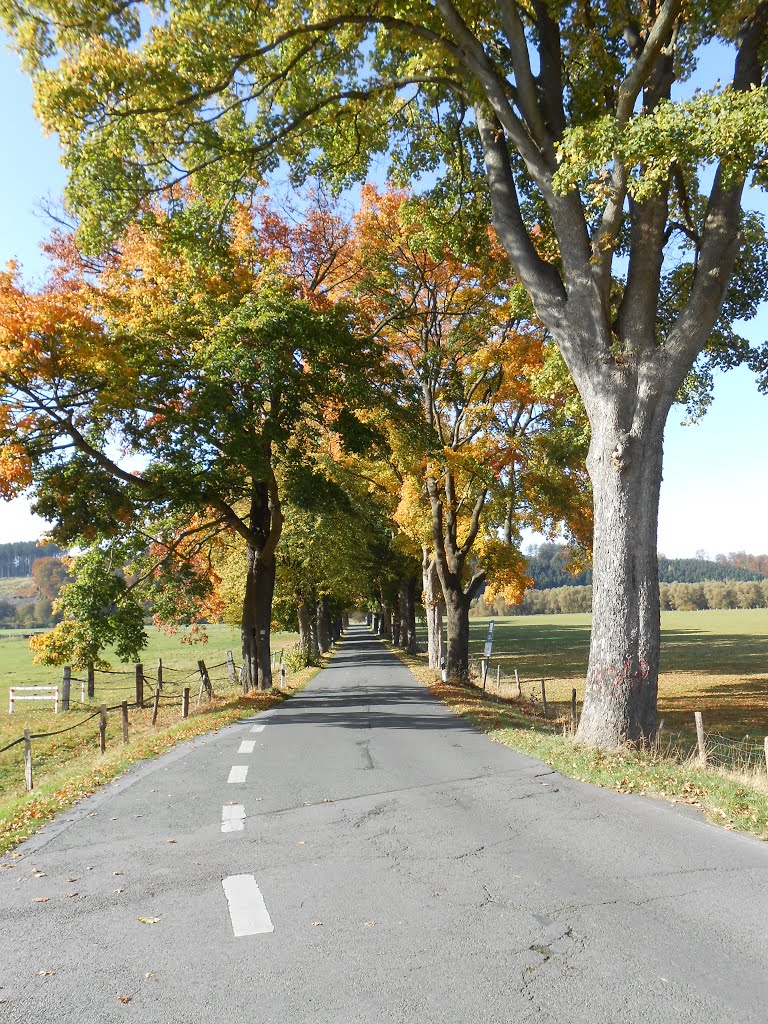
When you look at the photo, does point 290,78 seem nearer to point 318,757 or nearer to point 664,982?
point 318,757

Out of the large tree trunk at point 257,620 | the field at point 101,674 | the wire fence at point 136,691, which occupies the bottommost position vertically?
the field at point 101,674

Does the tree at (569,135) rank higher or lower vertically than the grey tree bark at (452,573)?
higher

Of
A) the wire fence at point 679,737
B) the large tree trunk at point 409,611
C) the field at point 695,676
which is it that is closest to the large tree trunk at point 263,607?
the wire fence at point 679,737

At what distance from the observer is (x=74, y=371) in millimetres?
15047

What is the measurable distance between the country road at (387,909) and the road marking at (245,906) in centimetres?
2

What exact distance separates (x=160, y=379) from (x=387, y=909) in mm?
14669

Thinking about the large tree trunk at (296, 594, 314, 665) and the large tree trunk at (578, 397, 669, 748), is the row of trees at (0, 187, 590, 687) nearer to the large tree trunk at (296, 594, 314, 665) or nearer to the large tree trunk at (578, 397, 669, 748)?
the large tree trunk at (578, 397, 669, 748)

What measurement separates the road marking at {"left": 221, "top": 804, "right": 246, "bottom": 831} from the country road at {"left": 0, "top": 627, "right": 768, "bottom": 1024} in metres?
0.04

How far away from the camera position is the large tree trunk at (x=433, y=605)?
27.8 m

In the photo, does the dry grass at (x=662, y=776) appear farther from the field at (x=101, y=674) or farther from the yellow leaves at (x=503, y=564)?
the field at (x=101, y=674)

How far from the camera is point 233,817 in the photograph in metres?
7.06

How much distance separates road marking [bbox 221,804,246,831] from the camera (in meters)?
6.69

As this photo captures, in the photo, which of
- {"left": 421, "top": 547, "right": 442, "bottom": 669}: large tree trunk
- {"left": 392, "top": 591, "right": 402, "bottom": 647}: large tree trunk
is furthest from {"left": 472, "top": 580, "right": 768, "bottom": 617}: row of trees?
{"left": 421, "top": 547, "right": 442, "bottom": 669}: large tree trunk

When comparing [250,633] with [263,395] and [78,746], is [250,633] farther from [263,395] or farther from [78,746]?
[263,395]
